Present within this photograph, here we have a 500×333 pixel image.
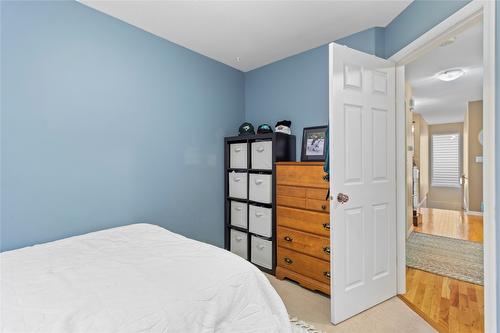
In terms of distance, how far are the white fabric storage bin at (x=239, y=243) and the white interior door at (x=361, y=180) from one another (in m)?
1.31

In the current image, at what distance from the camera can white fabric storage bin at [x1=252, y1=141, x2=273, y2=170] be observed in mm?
2814

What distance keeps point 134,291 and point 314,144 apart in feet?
7.43

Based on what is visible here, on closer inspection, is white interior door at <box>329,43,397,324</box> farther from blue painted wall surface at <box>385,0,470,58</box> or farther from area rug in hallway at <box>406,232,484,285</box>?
area rug in hallway at <box>406,232,484,285</box>

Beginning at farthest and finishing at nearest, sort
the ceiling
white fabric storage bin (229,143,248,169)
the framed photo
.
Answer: white fabric storage bin (229,143,248,169)
the framed photo
the ceiling

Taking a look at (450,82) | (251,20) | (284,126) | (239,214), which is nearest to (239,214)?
(239,214)

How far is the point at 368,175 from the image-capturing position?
84.7 inches

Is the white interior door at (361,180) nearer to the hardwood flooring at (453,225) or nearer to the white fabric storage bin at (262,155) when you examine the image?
the white fabric storage bin at (262,155)

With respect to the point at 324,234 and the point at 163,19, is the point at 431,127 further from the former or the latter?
the point at 163,19

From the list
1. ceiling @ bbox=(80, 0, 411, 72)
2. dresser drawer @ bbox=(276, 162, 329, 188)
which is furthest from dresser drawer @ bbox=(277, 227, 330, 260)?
ceiling @ bbox=(80, 0, 411, 72)

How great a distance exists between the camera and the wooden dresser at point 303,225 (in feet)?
7.67

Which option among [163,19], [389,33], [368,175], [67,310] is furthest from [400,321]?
[163,19]

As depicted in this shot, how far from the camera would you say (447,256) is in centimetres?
331

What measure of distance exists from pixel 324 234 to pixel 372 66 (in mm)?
1501

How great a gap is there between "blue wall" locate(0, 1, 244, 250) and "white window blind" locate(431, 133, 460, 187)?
788cm
